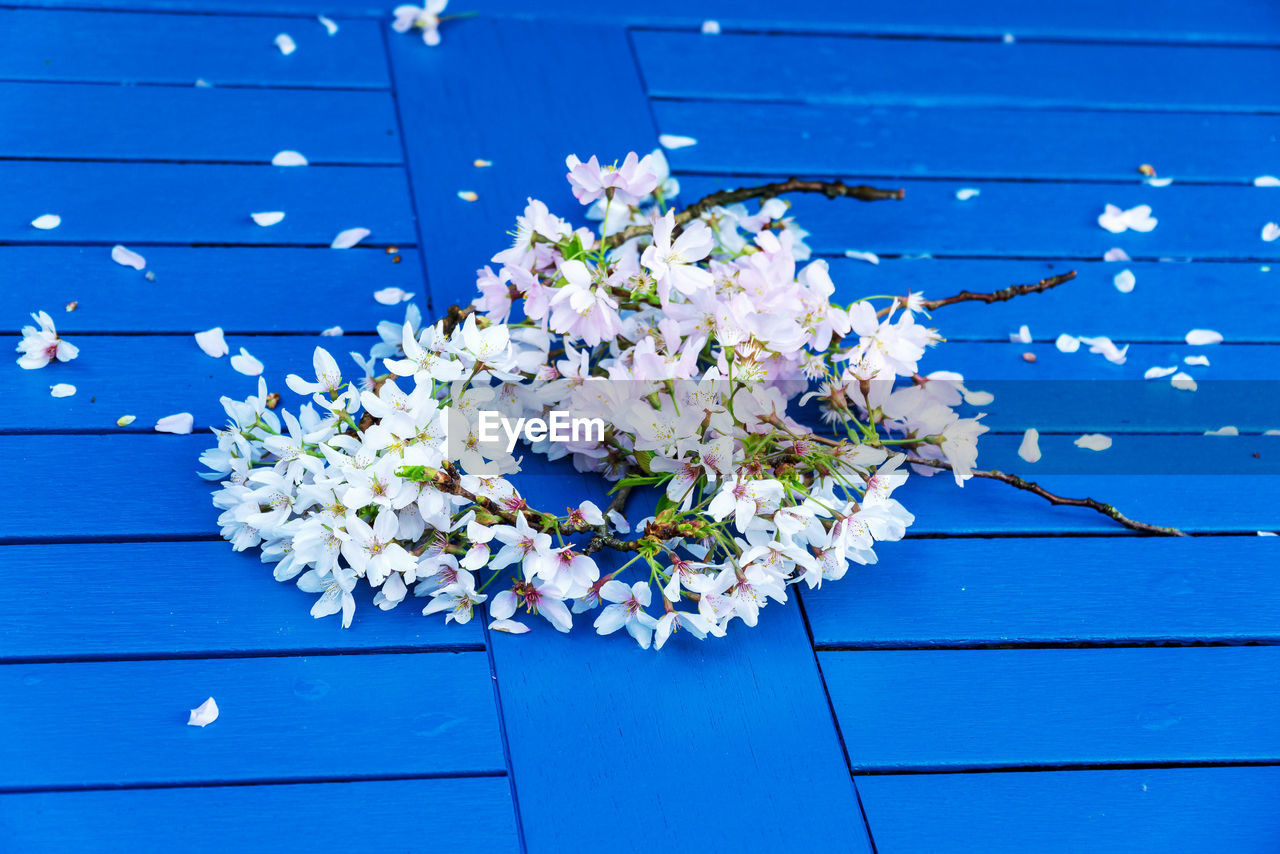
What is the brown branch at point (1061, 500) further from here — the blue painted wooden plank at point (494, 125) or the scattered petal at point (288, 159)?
the scattered petal at point (288, 159)

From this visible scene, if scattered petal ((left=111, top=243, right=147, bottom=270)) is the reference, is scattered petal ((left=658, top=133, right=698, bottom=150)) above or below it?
above

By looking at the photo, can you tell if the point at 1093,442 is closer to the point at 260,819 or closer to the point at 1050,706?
the point at 1050,706

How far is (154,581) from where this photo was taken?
1.07 metres

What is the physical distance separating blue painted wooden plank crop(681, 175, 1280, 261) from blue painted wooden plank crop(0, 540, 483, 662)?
73 centimetres

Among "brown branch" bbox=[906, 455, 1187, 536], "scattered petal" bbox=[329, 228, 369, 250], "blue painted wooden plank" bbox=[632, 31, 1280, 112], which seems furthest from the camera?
"blue painted wooden plank" bbox=[632, 31, 1280, 112]

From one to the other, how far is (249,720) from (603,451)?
42 centimetres

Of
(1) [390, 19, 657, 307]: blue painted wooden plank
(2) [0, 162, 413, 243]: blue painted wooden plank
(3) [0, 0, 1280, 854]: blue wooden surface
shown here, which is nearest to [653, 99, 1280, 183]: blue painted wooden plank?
(3) [0, 0, 1280, 854]: blue wooden surface

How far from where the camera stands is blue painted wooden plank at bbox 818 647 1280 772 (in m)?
1.04

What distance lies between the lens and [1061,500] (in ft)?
3.93

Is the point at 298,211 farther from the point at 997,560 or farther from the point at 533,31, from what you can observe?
the point at 997,560

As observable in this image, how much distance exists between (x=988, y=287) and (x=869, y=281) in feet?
0.53

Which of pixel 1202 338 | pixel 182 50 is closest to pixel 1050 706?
pixel 1202 338

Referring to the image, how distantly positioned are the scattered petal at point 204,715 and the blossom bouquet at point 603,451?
0.13 m

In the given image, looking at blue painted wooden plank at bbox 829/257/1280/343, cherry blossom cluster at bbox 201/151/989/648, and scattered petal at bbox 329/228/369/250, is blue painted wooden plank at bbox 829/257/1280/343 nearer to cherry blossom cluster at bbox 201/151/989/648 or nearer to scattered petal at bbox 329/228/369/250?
cherry blossom cluster at bbox 201/151/989/648
